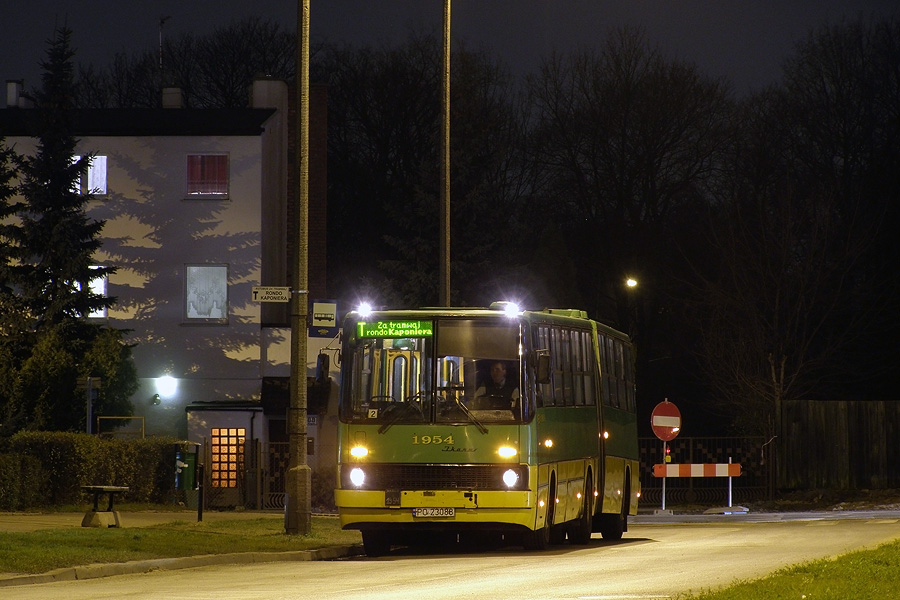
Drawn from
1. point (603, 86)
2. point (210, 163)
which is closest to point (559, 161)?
point (603, 86)

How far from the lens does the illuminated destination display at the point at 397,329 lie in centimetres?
2050

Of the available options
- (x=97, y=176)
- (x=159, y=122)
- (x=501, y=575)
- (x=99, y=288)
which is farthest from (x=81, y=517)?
(x=159, y=122)

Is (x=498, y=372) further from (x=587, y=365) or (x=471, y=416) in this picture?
(x=587, y=365)

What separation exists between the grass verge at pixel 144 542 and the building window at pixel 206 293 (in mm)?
19117

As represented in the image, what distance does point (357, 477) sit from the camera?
20.2m

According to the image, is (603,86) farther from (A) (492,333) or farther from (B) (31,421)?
(A) (492,333)

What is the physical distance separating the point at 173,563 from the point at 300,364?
4790mm

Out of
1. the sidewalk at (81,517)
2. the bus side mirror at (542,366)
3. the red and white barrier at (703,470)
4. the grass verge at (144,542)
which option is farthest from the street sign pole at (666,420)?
the bus side mirror at (542,366)

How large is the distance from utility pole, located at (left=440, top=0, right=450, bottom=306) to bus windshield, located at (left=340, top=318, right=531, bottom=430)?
322 inches

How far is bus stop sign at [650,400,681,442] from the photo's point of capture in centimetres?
3509

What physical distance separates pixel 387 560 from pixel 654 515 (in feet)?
55.8

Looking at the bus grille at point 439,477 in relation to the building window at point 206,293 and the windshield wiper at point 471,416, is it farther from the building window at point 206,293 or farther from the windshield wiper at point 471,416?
the building window at point 206,293

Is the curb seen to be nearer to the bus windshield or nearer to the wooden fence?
the bus windshield

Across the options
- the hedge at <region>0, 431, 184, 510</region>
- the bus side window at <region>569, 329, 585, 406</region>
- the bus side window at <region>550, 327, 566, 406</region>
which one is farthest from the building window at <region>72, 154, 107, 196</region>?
the bus side window at <region>550, 327, 566, 406</region>
